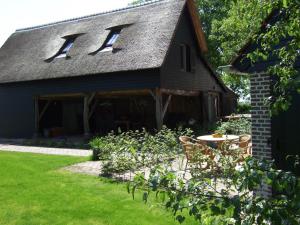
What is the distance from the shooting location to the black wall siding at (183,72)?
50.8 ft

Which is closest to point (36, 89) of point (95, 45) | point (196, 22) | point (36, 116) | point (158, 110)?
point (36, 116)

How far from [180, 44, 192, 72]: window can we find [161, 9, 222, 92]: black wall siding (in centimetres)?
21

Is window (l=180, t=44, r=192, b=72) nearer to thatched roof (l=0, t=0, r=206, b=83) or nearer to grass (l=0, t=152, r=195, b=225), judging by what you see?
thatched roof (l=0, t=0, r=206, b=83)

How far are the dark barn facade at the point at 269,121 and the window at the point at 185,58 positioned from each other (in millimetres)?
11496

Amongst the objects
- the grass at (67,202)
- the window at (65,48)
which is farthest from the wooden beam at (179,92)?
the grass at (67,202)

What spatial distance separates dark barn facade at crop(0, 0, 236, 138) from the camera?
1517cm

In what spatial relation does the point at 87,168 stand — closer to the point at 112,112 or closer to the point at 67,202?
the point at 67,202

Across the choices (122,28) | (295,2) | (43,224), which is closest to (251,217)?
(295,2)

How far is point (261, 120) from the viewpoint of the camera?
5.67 metres

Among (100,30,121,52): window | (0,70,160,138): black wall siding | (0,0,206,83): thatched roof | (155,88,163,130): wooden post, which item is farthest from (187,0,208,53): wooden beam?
(155,88,163,130): wooden post

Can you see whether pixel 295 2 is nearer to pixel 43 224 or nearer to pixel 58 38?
pixel 43 224

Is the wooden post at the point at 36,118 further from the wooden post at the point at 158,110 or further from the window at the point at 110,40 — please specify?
the wooden post at the point at 158,110

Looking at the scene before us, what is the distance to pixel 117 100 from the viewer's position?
65.9 feet

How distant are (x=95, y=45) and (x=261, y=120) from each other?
12.5 m
